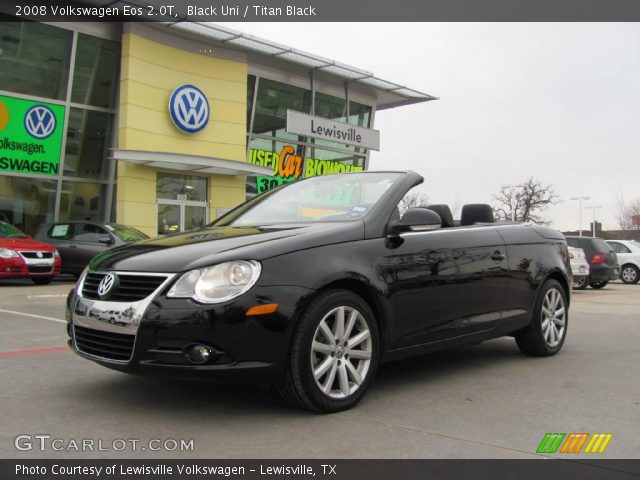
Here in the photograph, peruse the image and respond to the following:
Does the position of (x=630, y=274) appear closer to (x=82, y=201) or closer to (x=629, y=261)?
(x=629, y=261)

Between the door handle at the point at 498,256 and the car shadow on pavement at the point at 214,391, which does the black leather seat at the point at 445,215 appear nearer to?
the door handle at the point at 498,256

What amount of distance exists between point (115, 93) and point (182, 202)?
4121 millimetres

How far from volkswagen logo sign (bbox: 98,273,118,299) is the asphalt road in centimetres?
69

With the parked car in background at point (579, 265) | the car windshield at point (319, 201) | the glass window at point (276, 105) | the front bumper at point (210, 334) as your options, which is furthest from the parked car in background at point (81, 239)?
the front bumper at point (210, 334)

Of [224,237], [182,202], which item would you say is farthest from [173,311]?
[182,202]

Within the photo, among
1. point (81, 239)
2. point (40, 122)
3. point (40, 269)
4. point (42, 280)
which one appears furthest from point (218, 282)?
point (40, 122)

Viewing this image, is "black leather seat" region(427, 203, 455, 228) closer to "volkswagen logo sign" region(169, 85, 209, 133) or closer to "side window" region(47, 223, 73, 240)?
"side window" region(47, 223, 73, 240)

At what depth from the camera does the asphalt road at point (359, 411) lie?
10.6ft

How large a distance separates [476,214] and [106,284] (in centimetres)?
357

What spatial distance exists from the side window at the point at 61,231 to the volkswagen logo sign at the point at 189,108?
6.41 m

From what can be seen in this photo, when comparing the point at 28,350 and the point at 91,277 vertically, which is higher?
the point at 91,277

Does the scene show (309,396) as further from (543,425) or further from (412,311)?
(543,425)

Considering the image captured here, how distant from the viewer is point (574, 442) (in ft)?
11.1

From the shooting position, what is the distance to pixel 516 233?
18.6 feet
